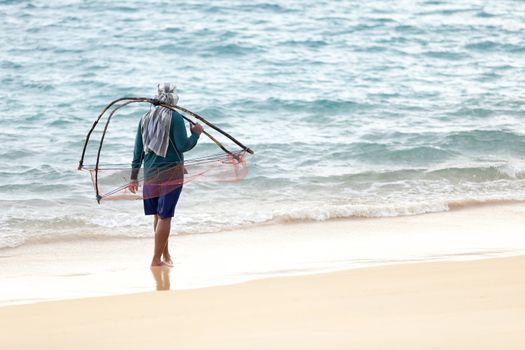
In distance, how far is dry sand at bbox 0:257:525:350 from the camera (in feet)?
16.4

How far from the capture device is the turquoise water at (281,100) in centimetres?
1001

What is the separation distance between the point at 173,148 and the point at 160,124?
234 mm

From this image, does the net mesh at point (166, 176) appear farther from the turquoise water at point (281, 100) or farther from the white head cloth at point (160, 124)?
the turquoise water at point (281, 100)

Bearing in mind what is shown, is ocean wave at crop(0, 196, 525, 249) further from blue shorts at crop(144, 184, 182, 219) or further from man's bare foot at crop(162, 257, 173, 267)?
blue shorts at crop(144, 184, 182, 219)

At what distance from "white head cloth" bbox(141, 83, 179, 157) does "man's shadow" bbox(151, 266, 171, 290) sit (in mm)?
920

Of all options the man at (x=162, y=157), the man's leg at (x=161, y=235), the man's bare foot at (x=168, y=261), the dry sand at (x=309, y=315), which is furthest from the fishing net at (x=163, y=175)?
the dry sand at (x=309, y=315)

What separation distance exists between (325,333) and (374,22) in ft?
55.2

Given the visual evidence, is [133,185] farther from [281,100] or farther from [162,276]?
[281,100]

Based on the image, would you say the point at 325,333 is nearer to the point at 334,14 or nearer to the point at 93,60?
the point at 93,60

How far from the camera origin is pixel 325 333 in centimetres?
512

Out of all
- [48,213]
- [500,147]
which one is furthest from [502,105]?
[48,213]

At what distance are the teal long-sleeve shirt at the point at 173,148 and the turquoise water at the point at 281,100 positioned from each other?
5.61ft

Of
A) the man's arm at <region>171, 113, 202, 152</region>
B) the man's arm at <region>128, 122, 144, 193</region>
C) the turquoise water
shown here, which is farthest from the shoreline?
the man's arm at <region>171, 113, 202, 152</region>

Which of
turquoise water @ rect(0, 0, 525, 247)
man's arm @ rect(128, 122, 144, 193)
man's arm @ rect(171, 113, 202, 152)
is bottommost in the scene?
turquoise water @ rect(0, 0, 525, 247)
